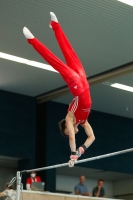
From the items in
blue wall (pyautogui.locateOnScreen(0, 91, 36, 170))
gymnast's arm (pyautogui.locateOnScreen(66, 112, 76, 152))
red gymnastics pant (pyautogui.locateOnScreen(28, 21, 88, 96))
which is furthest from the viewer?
blue wall (pyautogui.locateOnScreen(0, 91, 36, 170))

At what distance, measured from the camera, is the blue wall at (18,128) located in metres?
15.0

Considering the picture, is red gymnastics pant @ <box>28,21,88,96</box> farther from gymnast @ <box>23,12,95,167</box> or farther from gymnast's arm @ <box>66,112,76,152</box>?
gymnast's arm @ <box>66,112,76,152</box>

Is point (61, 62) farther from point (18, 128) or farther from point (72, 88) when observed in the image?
point (18, 128)

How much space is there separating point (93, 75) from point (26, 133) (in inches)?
125

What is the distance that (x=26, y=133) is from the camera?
51.0 feet

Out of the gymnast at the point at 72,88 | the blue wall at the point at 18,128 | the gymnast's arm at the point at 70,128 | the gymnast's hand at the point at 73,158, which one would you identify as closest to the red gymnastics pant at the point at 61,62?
the gymnast at the point at 72,88

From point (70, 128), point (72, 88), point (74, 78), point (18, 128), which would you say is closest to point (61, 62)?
point (74, 78)

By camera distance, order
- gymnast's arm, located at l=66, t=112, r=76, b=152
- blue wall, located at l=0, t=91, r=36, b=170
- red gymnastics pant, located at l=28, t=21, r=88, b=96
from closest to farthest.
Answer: gymnast's arm, located at l=66, t=112, r=76, b=152 → red gymnastics pant, located at l=28, t=21, r=88, b=96 → blue wall, located at l=0, t=91, r=36, b=170

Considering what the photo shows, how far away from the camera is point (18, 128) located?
15.4 meters

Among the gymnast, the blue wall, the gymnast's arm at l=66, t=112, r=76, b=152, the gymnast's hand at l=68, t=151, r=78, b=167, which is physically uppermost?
the blue wall

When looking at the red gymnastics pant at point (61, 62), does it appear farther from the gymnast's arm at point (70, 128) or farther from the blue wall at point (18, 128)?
the blue wall at point (18, 128)

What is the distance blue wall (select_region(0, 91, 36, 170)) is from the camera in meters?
15.0

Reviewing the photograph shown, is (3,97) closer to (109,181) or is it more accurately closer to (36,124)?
(36,124)

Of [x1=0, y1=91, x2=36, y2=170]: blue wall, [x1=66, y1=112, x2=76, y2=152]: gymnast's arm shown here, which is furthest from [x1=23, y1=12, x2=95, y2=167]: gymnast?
[x1=0, y1=91, x2=36, y2=170]: blue wall
